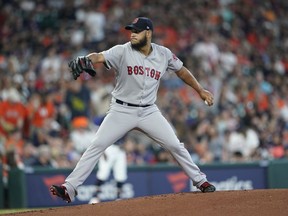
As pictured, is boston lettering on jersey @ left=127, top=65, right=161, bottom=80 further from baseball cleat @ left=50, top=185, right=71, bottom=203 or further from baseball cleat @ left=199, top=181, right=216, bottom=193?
baseball cleat @ left=50, top=185, right=71, bottom=203

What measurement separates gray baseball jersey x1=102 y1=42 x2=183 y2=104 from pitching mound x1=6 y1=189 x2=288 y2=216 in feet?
3.87

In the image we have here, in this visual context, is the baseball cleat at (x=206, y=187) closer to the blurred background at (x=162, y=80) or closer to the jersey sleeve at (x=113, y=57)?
the jersey sleeve at (x=113, y=57)

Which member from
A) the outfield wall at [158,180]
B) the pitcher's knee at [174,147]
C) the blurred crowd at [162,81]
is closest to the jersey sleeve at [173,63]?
the pitcher's knee at [174,147]

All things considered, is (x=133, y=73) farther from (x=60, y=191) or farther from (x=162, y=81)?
(x=162, y=81)

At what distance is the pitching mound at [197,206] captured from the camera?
9078 millimetres

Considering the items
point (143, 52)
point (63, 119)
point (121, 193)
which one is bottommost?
point (121, 193)

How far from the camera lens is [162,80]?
20.2 m

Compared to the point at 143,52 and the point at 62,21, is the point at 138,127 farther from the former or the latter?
the point at 62,21

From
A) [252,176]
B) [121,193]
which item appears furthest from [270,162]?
[121,193]

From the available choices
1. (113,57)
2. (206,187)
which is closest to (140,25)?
(113,57)

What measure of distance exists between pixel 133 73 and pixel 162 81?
1047cm

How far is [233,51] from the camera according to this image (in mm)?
22625

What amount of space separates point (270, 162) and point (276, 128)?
3.19 meters

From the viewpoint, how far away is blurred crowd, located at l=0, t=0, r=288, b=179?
17281 millimetres
